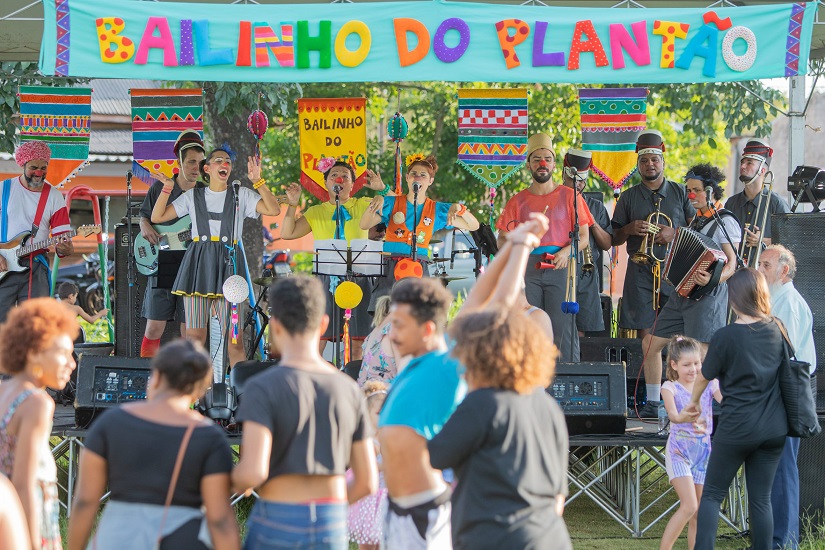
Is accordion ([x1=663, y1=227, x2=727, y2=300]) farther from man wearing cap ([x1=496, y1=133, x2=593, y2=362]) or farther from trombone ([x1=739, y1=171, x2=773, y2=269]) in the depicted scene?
man wearing cap ([x1=496, y1=133, x2=593, y2=362])

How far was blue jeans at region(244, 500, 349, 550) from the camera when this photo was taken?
10.9 feet

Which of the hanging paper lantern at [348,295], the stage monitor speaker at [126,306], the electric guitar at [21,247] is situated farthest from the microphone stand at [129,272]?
the hanging paper lantern at [348,295]

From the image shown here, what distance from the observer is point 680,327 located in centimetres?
812

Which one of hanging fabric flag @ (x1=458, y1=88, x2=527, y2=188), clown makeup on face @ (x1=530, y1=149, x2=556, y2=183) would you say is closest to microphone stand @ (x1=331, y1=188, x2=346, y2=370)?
clown makeup on face @ (x1=530, y1=149, x2=556, y2=183)

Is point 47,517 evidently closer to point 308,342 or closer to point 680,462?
point 308,342

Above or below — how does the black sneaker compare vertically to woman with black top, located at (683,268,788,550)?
below

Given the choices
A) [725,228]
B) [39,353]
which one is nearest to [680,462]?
[725,228]

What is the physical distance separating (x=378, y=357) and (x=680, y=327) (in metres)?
2.74

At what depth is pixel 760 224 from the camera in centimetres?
839

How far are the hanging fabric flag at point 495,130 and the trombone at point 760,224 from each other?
2227mm

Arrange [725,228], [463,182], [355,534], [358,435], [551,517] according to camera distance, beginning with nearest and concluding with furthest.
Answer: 1. [551,517]
2. [358,435]
3. [355,534]
4. [725,228]
5. [463,182]

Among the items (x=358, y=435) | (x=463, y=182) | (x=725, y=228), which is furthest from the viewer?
(x=463, y=182)

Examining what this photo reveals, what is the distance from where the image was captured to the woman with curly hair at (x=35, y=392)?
3617 millimetres

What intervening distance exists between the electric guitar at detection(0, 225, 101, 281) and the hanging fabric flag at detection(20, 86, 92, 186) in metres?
1.34
